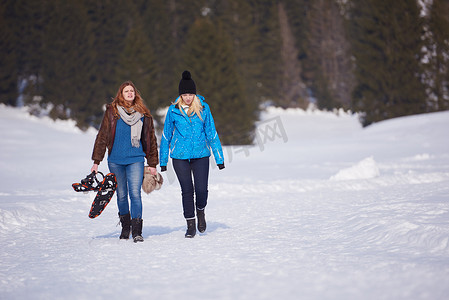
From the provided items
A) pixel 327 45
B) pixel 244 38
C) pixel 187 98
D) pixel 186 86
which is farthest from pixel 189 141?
pixel 327 45

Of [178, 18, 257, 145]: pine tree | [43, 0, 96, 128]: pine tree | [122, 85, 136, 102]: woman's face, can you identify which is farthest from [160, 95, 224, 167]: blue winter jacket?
[43, 0, 96, 128]: pine tree

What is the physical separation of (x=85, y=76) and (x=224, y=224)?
24.7 metres

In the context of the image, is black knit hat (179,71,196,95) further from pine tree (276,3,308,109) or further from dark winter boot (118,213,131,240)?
pine tree (276,3,308,109)

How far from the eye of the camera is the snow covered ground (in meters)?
3.45

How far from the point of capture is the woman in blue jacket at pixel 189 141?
5250 mm

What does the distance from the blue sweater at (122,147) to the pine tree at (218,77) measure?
70.3 feet

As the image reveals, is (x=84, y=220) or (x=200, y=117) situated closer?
(x=200, y=117)

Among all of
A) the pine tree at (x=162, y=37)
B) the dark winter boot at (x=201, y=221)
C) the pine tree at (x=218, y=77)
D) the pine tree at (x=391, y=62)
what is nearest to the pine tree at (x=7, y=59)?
the pine tree at (x=218, y=77)

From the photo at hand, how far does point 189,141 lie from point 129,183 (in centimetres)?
80

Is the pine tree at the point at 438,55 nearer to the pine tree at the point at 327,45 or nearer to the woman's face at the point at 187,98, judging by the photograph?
the pine tree at the point at 327,45

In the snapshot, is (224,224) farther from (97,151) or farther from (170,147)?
(97,151)

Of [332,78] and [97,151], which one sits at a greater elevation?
[332,78]

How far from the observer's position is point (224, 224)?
6.38m

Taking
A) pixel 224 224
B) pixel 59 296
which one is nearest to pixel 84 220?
pixel 224 224
